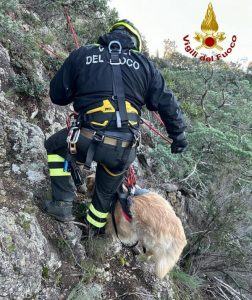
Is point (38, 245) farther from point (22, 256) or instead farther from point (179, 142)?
point (179, 142)

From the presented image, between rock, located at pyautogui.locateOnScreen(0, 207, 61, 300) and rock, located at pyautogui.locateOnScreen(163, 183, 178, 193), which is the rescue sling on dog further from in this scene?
rock, located at pyautogui.locateOnScreen(163, 183, 178, 193)

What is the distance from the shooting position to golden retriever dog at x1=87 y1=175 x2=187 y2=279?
3.69 meters

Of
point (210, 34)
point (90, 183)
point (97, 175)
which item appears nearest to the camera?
point (97, 175)

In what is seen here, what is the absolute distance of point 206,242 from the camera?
623cm

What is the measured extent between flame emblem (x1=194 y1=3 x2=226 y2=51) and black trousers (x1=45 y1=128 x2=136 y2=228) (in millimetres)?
8972

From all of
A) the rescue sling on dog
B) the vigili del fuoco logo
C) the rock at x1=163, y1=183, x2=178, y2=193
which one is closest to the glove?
the rescue sling on dog

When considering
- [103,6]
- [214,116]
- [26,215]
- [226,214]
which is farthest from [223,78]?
[26,215]

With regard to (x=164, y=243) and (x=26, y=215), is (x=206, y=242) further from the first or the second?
(x=26, y=215)

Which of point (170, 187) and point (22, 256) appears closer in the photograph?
point (22, 256)

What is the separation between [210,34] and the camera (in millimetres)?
11625

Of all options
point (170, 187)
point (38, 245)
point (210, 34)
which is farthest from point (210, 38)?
point (38, 245)

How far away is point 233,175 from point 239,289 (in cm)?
233

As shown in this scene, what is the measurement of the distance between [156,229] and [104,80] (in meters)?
1.61

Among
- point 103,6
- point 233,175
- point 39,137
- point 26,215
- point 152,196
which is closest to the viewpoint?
point 26,215
